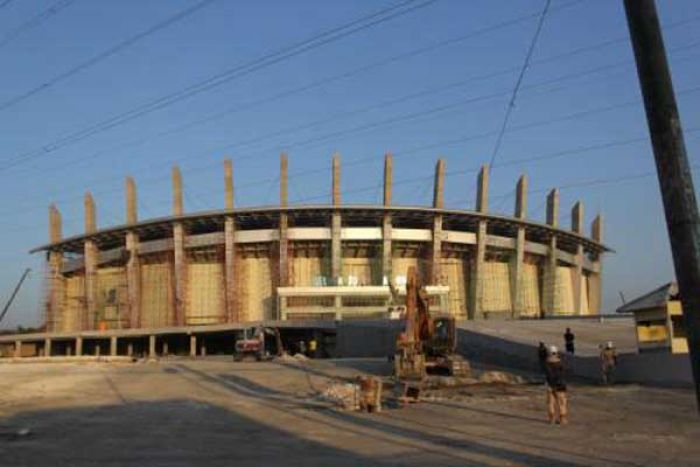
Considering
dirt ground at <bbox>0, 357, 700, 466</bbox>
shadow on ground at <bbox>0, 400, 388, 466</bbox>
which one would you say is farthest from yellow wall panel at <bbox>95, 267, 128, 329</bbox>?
shadow on ground at <bbox>0, 400, 388, 466</bbox>

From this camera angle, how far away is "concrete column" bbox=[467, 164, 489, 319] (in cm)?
9469

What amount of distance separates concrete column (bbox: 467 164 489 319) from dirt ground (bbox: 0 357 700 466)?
66.1 m

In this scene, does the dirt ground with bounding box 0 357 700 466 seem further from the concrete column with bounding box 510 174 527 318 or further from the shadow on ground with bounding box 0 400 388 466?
the concrete column with bounding box 510 174 527 318

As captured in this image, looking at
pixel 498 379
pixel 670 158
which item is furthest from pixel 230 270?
pixel 670 158

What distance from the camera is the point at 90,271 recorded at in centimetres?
10138

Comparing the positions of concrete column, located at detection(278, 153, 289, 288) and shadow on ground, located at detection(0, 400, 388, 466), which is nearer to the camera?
shadow on ground, located at detection(0, 400, 388, 466)

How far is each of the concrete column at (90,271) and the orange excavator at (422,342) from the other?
75052mm

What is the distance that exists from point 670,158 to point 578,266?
110178 mm

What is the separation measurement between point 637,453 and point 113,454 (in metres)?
8.68

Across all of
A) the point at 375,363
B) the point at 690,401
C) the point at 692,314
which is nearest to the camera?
the point at 692,314

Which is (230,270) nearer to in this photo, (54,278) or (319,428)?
(54,278)

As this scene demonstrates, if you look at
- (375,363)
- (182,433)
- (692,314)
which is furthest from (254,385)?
(692,314)

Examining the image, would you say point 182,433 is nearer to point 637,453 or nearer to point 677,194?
point 637,453

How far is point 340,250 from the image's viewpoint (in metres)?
92.9
